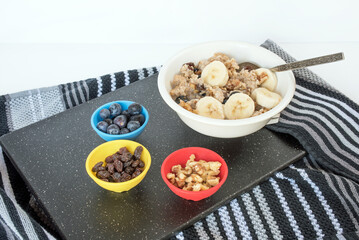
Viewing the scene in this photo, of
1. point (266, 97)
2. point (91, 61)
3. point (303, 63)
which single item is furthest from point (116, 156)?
point (91, 61)

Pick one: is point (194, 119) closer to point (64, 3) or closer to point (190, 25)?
point (190, 25)

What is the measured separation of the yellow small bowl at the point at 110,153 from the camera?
80cm

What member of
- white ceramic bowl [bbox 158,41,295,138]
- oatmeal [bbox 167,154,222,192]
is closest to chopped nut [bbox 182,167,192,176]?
oatmeal [bbox 167,154,222,192]

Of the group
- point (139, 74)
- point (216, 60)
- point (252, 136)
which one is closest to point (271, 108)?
point (252, 136)

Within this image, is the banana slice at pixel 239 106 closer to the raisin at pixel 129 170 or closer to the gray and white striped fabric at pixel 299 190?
the gray and white striped fabric at pixel 299 190

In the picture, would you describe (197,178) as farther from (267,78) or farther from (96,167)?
(267,78)

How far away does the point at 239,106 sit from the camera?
913mm

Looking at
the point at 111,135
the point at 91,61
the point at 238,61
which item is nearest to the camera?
the point at 111,135

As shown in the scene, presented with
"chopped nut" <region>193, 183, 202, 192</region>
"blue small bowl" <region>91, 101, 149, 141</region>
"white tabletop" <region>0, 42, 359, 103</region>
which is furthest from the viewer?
"white tabletop" <region>0, 42, 359, 103</region>

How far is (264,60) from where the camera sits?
1.03 metres

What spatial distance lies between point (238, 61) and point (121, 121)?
348 millimetres

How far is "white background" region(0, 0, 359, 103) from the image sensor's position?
129 centimetres

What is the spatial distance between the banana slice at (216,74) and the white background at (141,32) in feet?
1.27

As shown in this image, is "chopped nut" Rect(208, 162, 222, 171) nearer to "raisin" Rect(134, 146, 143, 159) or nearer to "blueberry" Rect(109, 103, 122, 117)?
"raisin" Rect(134, 146, 143, 159)
